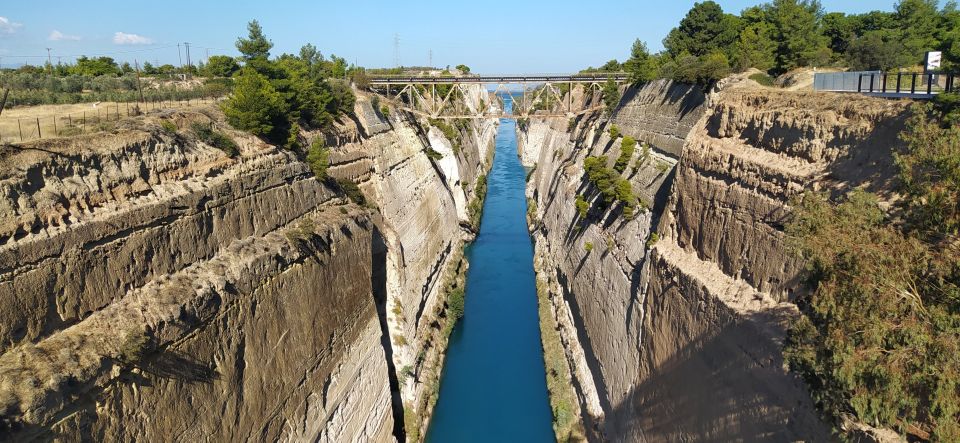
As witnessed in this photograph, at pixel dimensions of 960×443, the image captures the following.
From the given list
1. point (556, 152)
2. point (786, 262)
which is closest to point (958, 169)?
point (786, 262)

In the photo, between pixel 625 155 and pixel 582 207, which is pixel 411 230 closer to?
pixel 582 207

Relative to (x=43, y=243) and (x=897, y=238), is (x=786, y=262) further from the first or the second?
(x=43, y=243)

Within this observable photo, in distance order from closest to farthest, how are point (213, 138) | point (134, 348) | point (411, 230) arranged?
point (134, 348) < point (213, 138) < point (411, 230)

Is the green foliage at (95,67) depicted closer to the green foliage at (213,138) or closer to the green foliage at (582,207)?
the green foliage at (213,138)

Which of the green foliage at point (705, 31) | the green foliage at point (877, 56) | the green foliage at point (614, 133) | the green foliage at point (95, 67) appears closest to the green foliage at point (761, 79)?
the green foliage at point (877, 56)

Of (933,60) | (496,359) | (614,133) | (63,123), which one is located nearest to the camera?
(933,60)

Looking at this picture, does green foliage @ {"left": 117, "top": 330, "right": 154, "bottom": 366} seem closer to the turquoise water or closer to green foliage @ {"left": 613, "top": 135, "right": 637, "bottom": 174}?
the turquoise water

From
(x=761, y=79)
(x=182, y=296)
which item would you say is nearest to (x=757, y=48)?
(x=761, y=79)
